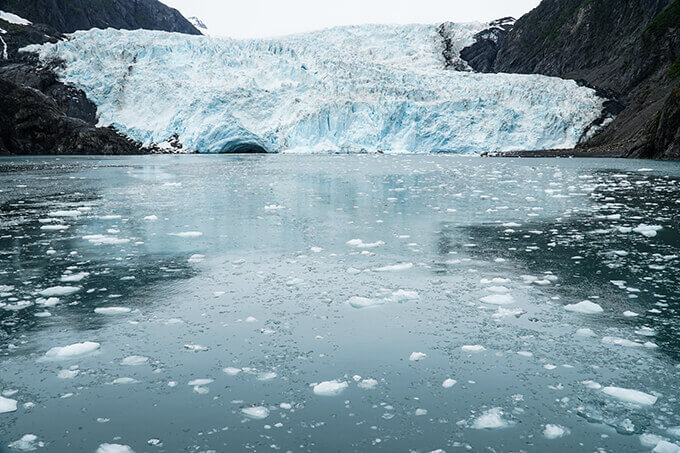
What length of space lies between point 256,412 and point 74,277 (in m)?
2.98

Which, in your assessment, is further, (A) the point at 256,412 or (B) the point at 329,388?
(B) the point at 329,388

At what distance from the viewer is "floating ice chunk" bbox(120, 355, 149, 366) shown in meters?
2.80

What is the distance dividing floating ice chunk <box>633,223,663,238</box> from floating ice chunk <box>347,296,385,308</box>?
4.19 m

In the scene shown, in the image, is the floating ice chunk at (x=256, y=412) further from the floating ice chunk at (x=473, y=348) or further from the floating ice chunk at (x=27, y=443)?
the floating ice chunk at (x=473, y=348)

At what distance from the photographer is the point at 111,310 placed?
3.64 metres

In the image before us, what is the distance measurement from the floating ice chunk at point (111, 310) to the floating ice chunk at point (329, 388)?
6.02 feet

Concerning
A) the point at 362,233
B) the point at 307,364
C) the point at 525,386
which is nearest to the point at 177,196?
the point at 362,233

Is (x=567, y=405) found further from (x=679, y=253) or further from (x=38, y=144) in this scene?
(x=38, y=144)

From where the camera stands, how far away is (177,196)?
10664 mm

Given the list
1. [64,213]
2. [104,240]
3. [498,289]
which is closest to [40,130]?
[64,213]

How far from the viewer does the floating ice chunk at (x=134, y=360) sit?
9.19 feet

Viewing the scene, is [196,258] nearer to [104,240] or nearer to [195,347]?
[104,240]

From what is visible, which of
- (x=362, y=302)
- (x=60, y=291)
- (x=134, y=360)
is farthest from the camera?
(x=60, y=291)

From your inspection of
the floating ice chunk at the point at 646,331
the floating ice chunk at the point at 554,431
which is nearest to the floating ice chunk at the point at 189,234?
the floating ice chunk at the point at 646,331
